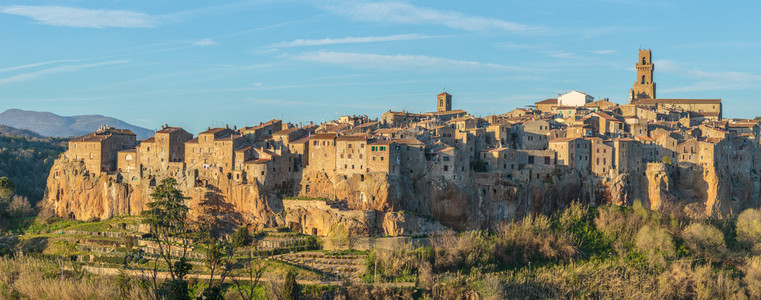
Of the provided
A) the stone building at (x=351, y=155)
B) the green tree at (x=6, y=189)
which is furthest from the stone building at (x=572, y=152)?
the green tree at (x=6, y=189)

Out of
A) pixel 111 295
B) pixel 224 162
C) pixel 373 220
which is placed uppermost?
pixel 224 162

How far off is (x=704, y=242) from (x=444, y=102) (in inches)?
1528

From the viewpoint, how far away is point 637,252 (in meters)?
66.9

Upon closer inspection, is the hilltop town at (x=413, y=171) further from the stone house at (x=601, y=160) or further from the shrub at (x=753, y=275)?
the shrub at (x=753, y=275)

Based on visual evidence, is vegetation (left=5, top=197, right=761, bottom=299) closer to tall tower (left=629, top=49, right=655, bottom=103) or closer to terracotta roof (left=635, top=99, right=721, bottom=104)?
terracotta roof (left=635, top=99, right=721, bottom=104)

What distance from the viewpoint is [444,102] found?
9988cm

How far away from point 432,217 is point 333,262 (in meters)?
9.43

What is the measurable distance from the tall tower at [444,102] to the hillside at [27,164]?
46010mm

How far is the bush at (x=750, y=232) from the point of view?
70.6 m

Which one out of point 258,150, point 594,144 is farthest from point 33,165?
point 594,144

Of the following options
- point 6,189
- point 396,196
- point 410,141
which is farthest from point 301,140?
point 6,189

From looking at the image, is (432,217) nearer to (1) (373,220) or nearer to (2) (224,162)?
(1) (373,220)

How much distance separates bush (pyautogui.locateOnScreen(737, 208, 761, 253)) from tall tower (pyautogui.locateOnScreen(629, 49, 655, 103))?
34.9m

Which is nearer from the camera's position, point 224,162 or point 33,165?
point 224,162
